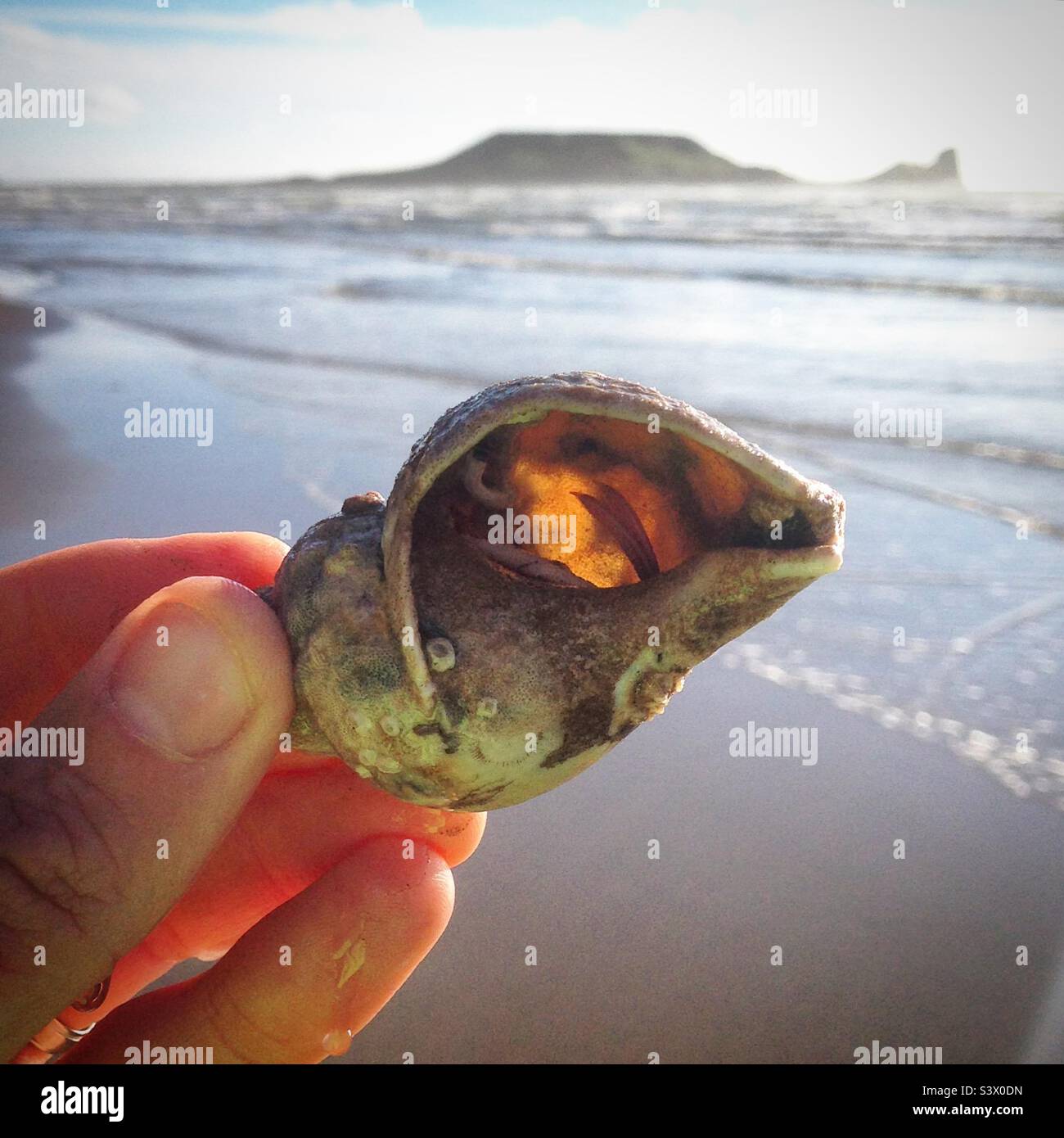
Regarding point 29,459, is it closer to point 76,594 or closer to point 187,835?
point 76,594

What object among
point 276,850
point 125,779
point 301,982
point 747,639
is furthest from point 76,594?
point 747,639

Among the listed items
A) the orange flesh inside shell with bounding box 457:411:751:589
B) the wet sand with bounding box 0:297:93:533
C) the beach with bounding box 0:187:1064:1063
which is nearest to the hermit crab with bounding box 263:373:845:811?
the orange flesh inside shell with bounding box 457:411:751:589

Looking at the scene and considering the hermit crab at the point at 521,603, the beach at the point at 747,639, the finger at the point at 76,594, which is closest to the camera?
the hermit crab at the point at 521,603

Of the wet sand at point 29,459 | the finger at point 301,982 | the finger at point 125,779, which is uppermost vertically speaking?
the wet sand at point 29,459

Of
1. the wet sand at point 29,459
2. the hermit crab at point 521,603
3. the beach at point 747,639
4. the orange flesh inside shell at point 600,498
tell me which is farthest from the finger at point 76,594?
the wet sand at point 29,459

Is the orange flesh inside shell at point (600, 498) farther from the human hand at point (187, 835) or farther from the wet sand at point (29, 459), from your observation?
the wet sand at point (29, 459)

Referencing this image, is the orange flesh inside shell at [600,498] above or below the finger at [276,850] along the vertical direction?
above

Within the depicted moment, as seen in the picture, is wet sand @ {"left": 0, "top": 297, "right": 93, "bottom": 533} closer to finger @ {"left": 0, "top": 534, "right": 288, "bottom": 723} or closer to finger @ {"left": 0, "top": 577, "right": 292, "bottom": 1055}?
finger @ {"left": 0, "top": 534, "right": 288, "bottom": 723}

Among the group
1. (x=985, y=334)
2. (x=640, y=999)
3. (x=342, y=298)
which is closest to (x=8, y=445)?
(x=640, y=999)
